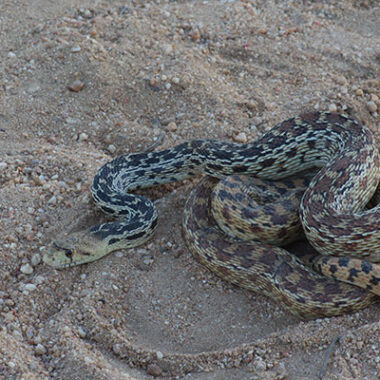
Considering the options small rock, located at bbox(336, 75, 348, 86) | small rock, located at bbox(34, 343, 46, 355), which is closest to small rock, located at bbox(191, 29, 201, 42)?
small rock, located at bbox(336, 75, 348, 86)

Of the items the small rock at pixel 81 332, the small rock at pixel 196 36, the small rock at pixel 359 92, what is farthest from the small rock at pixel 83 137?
the small rock at pixel 359 92

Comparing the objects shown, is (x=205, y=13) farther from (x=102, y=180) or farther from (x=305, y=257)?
(x=305, y=257)

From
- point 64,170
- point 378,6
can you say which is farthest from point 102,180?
point 378,6

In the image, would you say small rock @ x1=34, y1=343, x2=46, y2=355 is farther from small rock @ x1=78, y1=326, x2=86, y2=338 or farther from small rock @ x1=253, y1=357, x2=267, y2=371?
small rock @ x1=253, y1=357, x2=267, y2=371

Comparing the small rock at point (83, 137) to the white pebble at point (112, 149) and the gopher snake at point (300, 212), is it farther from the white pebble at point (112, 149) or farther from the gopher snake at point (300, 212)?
the gopher snake at point (300, 212)

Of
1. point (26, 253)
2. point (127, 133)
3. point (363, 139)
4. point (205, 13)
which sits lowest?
point (26, 253)
